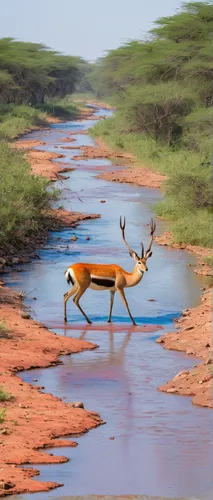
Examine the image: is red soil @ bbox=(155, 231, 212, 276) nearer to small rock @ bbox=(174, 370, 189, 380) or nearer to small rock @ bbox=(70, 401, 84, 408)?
small rock @ bbox=(174, 370, 189, 380)

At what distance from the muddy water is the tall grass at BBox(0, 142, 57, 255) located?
581mm

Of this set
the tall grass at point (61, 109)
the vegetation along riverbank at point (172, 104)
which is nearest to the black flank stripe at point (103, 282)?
the vegetation along riverbank at point (172, 104)

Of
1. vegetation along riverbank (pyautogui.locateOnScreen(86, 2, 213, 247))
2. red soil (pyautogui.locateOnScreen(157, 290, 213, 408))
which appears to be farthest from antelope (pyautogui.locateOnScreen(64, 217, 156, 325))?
vegetation along riverbank (pyautogui.locateOnScreen(86, 2, 213, 247))

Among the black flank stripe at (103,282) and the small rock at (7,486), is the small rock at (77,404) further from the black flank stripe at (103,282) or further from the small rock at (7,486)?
the black flank stripe at (103,282)

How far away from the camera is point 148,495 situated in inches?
284

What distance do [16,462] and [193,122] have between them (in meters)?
25.0

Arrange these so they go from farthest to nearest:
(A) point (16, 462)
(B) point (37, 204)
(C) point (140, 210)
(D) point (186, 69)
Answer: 1. (D) point (186, 69)
2. (C) point (140, 210)
3. (B) point (37, 204)
4. (A) point (16, 462)

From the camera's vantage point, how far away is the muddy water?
7680mm

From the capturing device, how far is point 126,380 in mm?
10641

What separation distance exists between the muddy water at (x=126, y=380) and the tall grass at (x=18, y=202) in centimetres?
58

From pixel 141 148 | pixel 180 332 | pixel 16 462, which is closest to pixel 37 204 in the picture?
pixel 180 332

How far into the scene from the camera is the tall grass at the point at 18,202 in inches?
730

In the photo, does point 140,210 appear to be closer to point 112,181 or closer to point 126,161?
point 112,181

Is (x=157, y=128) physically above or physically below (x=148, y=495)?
below
